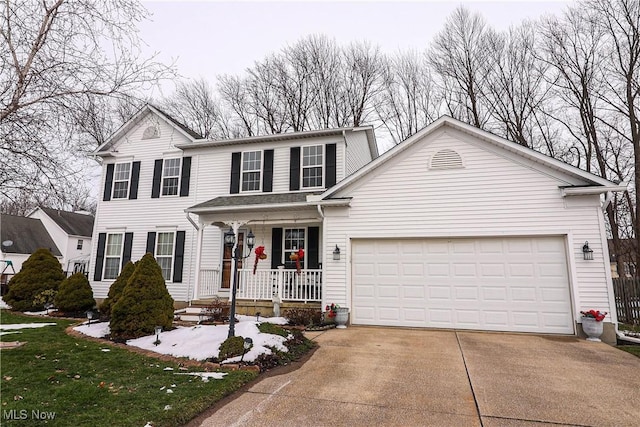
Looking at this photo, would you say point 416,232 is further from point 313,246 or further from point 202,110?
point 202,110

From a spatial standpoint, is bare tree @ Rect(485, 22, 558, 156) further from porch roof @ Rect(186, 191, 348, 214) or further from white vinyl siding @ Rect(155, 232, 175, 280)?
white vinyl siding @ Rect(155, 232, 175, 280)

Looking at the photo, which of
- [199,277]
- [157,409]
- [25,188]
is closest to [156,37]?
[25,188]

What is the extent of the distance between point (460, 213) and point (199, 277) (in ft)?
27.0

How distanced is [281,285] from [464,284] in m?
5.10

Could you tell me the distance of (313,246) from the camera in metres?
11.3

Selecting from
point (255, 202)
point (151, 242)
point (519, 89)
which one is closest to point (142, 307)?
point (255, 202)

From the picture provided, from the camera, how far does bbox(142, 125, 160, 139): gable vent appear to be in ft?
46.0

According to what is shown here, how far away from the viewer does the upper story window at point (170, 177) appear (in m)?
13.4

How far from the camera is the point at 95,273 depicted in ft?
44.4

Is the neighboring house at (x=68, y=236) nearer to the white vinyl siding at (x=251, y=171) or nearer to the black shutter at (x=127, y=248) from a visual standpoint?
the black shutter at (x=127, y=248)

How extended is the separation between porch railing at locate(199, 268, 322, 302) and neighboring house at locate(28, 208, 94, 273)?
23.2 m

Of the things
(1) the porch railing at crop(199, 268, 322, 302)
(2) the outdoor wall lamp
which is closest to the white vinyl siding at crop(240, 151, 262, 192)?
(1) the porch railing at crop(199, 268, 322, 302)

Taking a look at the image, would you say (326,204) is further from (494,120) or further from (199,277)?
(494,120)

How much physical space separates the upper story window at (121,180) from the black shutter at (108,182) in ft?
0.63
